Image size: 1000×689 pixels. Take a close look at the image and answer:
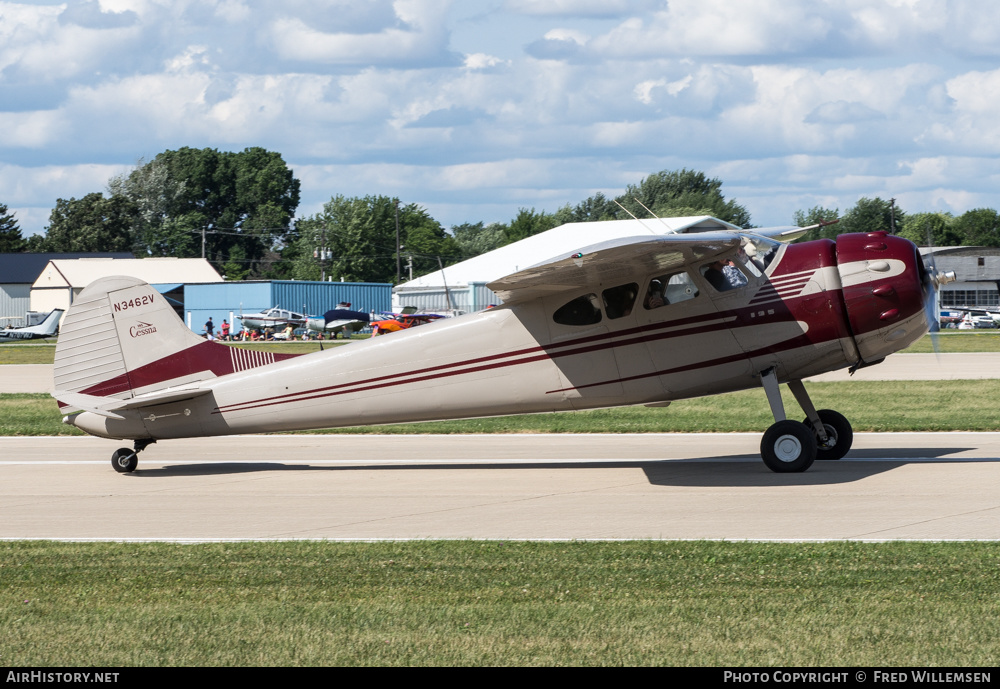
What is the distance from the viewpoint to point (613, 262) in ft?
40.2

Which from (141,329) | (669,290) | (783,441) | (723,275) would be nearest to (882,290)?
(723,275)

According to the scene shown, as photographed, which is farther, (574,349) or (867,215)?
(867,215)

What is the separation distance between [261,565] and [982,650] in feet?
17.0

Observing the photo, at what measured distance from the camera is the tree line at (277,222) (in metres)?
125

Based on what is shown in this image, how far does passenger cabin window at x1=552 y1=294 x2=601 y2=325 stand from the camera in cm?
1310

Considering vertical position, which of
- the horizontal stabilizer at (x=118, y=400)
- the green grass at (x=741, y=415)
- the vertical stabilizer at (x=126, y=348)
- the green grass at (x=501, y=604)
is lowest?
the green grass at (x=741, y=415)

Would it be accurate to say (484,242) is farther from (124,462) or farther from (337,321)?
(124,462)

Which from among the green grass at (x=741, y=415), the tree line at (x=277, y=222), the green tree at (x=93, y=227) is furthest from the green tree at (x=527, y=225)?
the green grass at (x=741, y=415)

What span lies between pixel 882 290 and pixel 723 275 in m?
1.83

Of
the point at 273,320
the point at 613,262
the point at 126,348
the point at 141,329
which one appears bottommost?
the point at 273,320

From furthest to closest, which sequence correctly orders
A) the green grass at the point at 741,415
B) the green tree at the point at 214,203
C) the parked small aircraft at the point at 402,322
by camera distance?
1. the green tree at the point at 214,203
2. the parked small aircraft at the point at 402,322
3. the green grass at the point at 741,415

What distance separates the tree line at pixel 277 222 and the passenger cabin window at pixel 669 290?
9606 cm

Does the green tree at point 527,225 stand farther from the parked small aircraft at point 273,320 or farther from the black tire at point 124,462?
the black tire at point 124,462
